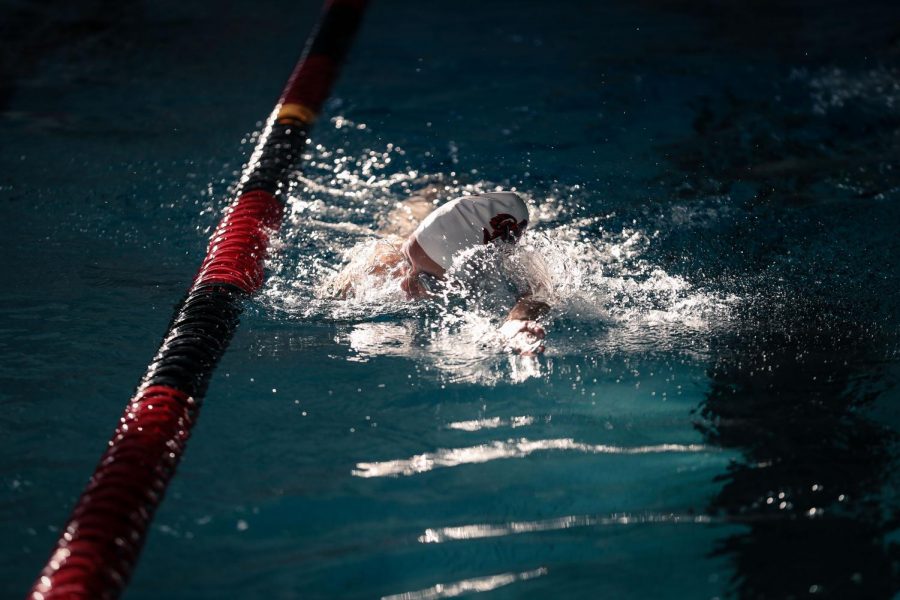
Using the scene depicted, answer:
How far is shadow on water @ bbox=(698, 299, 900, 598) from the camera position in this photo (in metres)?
2.10

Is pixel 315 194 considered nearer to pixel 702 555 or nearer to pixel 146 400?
pixel 146 400

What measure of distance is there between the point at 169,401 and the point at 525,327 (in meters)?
1.30

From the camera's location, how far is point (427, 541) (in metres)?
2.27

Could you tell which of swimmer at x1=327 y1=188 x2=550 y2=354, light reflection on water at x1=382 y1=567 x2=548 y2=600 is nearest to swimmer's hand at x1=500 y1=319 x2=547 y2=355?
swimmer at x1=327 y1=188 x2=550 y2=354

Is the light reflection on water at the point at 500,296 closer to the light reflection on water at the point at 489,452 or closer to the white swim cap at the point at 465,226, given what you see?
the white swim cap at the point at 465,226

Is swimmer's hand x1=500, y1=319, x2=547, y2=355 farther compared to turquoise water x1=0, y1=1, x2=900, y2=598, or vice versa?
swimmer's hand x1=500, y1=319, x2=547, y2=355

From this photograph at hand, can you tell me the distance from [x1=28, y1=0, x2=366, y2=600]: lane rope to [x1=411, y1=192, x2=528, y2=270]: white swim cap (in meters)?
0.87

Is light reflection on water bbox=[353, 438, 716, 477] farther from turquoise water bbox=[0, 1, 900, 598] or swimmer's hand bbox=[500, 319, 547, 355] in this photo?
swimmer's hand bbox=[500, 319, 547, 355]

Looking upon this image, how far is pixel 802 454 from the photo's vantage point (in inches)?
98.2

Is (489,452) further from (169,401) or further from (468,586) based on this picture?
(169,401)

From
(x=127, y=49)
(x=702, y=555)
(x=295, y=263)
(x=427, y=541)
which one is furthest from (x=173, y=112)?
(x=702, y=555)

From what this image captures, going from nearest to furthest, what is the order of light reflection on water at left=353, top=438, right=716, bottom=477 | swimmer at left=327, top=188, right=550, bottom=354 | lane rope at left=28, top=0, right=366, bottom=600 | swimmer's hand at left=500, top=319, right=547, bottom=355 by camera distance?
lane rope at left=28, top=0, right=366, bottom=600 → light reflection on water at left=353, top=438, right=716, bottom=477 → swimmer's hand at left=500, top=319, right=547, bottom=355 → swimmer at left=327, top=188, right=550, bottom=354

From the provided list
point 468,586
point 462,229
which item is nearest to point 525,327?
point 462,229

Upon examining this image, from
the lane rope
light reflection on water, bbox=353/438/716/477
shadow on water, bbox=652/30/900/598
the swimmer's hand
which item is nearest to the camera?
the lane rope
